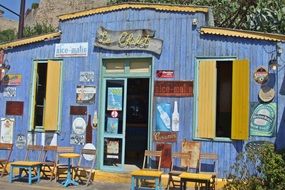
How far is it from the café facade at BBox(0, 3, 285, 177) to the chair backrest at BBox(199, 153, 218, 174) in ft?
0.49

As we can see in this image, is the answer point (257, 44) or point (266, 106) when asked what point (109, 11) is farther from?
point (266, 106)

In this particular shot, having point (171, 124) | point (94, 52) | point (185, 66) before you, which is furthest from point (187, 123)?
point (94, 52)

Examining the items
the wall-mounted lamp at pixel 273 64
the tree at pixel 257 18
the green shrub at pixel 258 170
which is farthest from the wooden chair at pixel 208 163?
the tree at pixel 257 18

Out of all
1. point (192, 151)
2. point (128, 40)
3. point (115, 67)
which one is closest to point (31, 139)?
point (115, 67)

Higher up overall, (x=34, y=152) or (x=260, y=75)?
(x=260, y=75)

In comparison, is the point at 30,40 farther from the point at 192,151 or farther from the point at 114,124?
the point at 192,151

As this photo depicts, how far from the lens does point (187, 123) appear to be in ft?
35.7

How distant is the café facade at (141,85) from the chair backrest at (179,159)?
8.1 inches

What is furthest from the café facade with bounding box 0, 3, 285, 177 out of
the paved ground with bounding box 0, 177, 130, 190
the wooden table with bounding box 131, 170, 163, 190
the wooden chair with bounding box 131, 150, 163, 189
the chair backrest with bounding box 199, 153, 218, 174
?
the wooden table with bounding box 131, 170, 163, 190

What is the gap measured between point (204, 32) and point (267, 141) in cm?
280

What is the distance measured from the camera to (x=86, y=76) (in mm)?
12000

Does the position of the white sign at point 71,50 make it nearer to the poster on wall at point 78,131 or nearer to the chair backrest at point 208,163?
the poster on wall at point 78,131

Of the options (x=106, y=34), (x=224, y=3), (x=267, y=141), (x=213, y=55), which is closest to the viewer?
(x=267, y=141)

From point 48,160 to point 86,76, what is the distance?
2.33 metres
